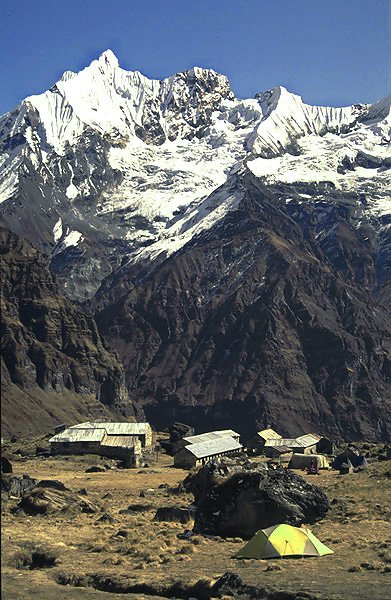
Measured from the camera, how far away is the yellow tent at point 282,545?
123 ft

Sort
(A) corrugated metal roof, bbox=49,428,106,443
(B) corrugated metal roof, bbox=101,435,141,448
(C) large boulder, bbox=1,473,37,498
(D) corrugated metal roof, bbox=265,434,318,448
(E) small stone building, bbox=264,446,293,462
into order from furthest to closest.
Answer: (D) corrugated metal roof, bbox=265,434,318,448 < (A) corrugated metal roof, bbox=49,428,106,443 < (B) corrugated metal roof, bbox=101,435,141,448 < (E) small stone building, bbox=264,446,293,462 < (C) large boulder, bbox=1,473,37,498

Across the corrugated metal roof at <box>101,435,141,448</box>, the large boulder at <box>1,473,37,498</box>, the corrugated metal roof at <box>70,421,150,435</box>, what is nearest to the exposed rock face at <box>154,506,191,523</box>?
the large boulder at <box>1,473,37,498</box>

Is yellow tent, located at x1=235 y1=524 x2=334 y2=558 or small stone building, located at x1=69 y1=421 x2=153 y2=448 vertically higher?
small stone building, located at x1=69 y1=421 x2=153 y2=448

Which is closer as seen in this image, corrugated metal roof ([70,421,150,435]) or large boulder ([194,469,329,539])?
large boulder ([194,469,329,539])

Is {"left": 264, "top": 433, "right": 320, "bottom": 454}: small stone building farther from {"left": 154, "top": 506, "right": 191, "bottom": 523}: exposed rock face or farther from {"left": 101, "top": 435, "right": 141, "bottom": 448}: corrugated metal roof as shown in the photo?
{"left": 154, "top": 506, "right": 191, "bottom": 523}: exposed rock face

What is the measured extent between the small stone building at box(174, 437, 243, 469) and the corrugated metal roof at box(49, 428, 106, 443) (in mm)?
14691

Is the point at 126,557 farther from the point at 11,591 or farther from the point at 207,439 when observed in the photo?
the point at 207,439

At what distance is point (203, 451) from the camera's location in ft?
329

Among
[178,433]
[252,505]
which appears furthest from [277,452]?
[252,505]

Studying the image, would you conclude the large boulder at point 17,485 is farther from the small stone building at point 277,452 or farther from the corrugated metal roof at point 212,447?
the small stone building at point 277,452

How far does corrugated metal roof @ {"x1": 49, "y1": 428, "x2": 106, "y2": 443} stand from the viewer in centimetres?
11344

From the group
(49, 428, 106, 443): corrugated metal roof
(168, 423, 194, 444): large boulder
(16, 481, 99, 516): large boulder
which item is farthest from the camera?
(168, 423, 194, 444): large boulder

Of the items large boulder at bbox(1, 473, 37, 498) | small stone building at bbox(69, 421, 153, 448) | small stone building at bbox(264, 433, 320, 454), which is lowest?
large boulder at bbox(1, 473, 37, 498)

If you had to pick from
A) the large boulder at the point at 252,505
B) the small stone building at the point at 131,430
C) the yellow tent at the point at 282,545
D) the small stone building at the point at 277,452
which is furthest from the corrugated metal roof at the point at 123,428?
the yellow tent at the point at 282,545
